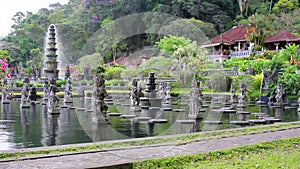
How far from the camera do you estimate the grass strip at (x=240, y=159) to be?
5824 millimetres

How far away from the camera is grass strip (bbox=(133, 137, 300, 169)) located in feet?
19.1

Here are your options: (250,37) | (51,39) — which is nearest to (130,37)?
(250,37)

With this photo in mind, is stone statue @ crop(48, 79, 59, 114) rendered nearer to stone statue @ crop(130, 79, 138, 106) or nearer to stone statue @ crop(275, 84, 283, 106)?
stone statue @ crop(130, 79, 138, 106)

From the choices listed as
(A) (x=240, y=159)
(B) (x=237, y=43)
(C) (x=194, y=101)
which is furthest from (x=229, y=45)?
(A) (x=240, y=159)

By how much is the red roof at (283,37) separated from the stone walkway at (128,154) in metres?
39.8

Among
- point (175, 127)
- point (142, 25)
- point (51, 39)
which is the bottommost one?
point (175, 127)

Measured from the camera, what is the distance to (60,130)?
36.2 feet

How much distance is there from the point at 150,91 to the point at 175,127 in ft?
33.8

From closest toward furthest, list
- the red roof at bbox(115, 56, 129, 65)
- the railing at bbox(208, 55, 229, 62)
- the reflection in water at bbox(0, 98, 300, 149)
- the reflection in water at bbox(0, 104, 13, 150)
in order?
the reflection in water at bbox(0, 104, 13, 150), the reflection in water at bbox(0, 98, 300, 149), the railing at bbox(208, 55, 229, 62), the red roof at bbox(115, 56, 129, 65)

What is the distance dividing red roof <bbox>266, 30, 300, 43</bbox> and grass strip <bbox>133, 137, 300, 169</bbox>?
40.9 meters

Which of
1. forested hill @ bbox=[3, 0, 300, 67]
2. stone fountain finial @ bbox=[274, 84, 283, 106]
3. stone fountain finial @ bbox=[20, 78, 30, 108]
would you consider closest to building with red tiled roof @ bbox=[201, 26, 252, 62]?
forested hill @ bbox=[3, 0, 300, 67]

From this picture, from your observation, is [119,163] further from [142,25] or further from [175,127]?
[142,25]

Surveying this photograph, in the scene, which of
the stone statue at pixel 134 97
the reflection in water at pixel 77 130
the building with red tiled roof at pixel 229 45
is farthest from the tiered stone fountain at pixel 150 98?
the building with red tiled roof at pixel 229 45

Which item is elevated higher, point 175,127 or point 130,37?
point 130,37
